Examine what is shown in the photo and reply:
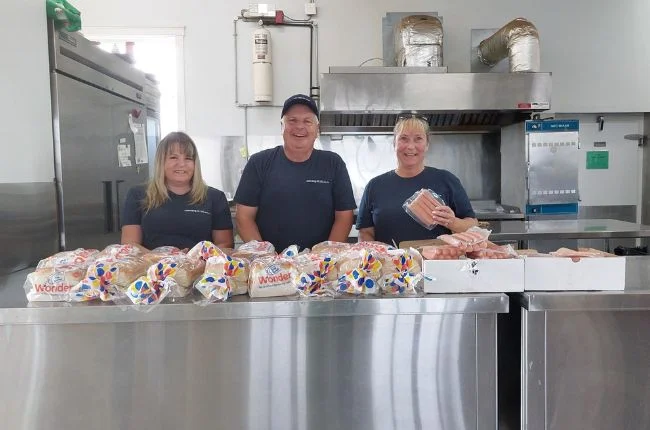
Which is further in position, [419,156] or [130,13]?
[130,13]

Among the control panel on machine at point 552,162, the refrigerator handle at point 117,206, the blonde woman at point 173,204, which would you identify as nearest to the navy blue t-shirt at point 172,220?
the blonde woman at point 173,204

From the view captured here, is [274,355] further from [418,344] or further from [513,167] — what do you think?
[513,167]

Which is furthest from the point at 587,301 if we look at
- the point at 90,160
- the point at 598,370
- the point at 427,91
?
the point at 427,91

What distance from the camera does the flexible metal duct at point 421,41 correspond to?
3984mm

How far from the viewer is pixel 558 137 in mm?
3996

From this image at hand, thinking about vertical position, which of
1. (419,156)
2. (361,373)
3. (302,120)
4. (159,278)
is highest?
(302,120)

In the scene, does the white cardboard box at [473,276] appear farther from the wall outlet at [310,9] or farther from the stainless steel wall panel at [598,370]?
the wall outlet at [310,9]

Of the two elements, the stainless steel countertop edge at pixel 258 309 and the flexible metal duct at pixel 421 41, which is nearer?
the stainless steel countertop edge at pixel 258 309

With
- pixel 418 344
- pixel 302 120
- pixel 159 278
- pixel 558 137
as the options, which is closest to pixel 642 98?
pixel 558 137

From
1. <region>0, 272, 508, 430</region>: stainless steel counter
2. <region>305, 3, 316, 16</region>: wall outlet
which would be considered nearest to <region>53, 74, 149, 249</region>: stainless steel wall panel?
<region>0, 272, 508, 430</region>: stainless steel counter

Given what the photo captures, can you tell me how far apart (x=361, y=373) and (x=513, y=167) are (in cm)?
353

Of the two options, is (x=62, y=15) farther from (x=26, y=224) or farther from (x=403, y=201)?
(x=403, y=201)

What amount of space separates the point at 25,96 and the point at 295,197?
1182 millimetres

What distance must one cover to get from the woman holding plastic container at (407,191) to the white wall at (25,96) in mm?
Result: 1425
